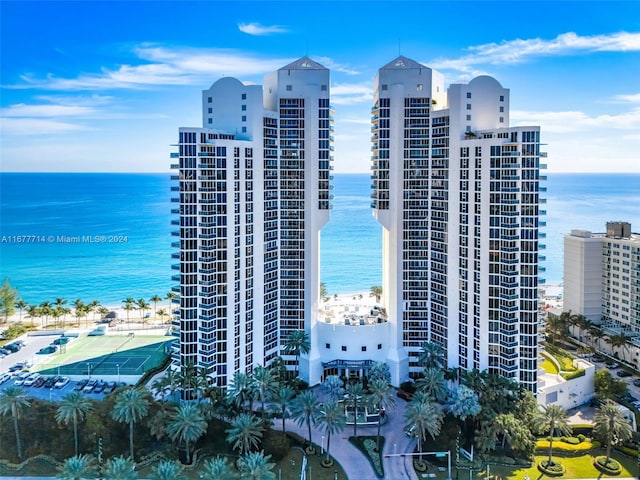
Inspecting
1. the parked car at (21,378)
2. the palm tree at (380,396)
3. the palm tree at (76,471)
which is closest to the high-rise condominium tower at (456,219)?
the palm tree at (380,396)

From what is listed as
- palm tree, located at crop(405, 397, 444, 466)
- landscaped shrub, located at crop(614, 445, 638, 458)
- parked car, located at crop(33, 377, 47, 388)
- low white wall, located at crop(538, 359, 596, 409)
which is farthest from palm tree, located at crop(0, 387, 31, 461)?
landscaped shrub, located at crop(614, 445, 638, 458)

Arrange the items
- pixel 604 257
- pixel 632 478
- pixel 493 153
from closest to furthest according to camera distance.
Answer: pixel 632 478, pixel 493 153, pixel 604 257

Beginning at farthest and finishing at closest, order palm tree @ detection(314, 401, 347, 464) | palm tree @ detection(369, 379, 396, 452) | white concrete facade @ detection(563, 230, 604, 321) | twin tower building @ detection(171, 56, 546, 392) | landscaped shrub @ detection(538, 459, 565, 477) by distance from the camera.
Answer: white concrete facade @ detection(563, 230, 604, 321) → twin tower building @ detection(171, 56, 546, 392) → palm tree @ detection(369, 379, 396, 452) → palm tree @ detection(314, 401, 347, 464) → landscaped shrub @ detection(538, 459, 565, 477)

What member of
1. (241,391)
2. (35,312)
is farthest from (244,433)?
(35,312)

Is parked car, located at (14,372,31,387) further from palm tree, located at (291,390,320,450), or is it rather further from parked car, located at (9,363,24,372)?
palm tree, located at (291,390,320,450)

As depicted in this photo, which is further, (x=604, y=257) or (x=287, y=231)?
(x=604, y=257)

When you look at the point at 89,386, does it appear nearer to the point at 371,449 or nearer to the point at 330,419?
the point at 330,419

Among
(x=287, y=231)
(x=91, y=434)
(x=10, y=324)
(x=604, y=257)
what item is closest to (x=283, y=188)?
(x=287, y=231)

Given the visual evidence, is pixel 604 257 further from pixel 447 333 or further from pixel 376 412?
pixel 376 412
